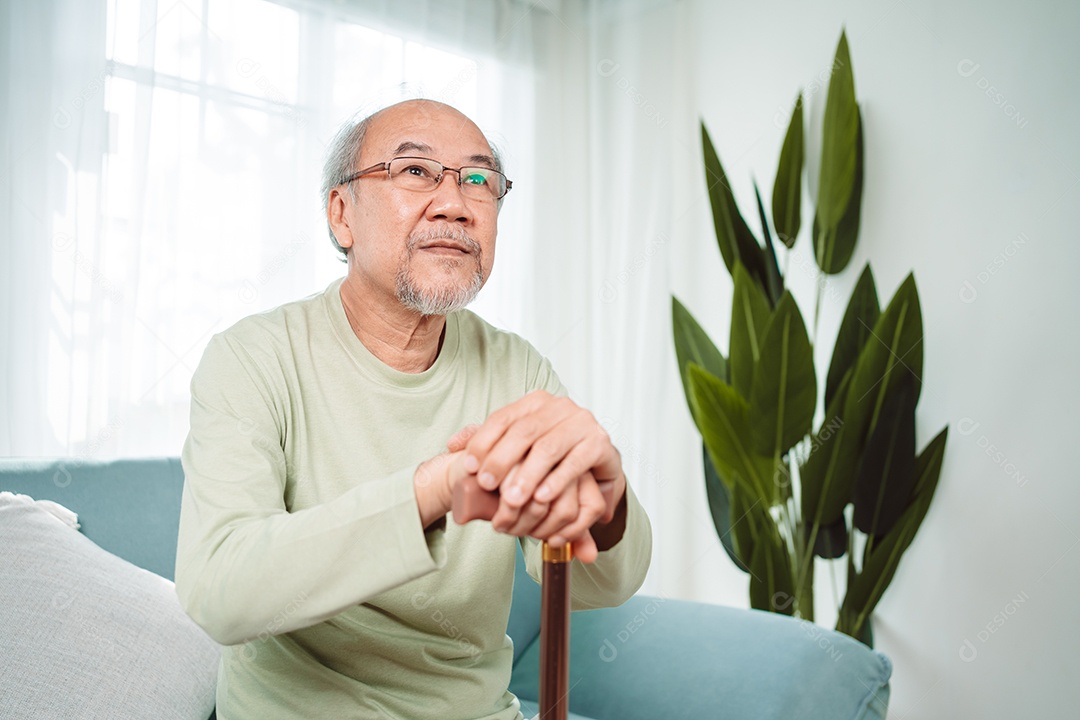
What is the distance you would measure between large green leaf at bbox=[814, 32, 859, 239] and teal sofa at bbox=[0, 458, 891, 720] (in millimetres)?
1215

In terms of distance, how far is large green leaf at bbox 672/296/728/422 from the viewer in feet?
8.45

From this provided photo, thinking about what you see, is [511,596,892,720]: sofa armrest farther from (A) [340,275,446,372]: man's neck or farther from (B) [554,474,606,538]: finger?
(B) [554,474,606,538]: finger

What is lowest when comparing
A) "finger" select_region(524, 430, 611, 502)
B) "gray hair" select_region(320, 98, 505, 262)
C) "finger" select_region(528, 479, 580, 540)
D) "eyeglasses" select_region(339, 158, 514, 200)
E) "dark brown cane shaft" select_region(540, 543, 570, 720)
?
"dark brown cane shaft" select_region(540, 543, 570, 720)

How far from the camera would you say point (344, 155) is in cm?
146

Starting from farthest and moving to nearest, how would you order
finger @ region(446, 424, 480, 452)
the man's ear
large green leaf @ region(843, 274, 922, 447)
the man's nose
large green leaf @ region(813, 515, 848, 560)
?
large green leaf @ region(813, 515, 848, 560)
large green leaf @ region(843, 274, 922, 447)
the man's ear
the man's nose
finger @ region(446, 424, 480, 452)

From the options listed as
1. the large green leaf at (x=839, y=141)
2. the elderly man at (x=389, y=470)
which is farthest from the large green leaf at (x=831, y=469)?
the elderly man at (x=389, y=470)

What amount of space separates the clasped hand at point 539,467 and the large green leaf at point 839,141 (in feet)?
5.87

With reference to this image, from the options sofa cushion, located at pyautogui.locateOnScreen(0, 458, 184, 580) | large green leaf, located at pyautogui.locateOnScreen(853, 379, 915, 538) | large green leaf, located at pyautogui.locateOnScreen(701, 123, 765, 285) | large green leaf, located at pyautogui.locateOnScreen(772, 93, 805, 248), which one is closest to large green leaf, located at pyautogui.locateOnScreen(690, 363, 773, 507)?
large green leaf, located at pyautogui.locateOnScreen(853, 379, 915, 538)

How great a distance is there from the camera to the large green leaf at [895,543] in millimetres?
2311

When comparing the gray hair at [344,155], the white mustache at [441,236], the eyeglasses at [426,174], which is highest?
the gray hair at [344,155]

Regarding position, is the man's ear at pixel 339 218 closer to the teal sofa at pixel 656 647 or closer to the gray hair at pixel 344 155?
the gray hair at pixel 344 155

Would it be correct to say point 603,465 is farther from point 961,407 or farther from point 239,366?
point 961,407

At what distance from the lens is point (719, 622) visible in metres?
1.72

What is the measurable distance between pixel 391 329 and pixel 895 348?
4.55ft
